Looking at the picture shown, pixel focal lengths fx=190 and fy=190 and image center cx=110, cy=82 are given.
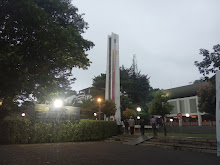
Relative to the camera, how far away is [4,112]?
1593 cm

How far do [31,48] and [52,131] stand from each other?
23.8 feet

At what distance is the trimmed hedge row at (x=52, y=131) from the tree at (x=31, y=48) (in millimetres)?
2507

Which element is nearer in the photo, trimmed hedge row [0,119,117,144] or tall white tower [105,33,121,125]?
trimmed hedge row [0,119,117,144]

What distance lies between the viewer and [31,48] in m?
11.4

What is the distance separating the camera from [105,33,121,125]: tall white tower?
3406 cm

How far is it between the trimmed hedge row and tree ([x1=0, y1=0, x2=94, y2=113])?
251 cm

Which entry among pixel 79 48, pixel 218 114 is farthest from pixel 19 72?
pixel 218 114

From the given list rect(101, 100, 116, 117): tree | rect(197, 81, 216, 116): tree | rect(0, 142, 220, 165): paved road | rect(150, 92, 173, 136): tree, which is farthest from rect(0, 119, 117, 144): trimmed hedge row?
rect(197, 81, 216, 116): tree

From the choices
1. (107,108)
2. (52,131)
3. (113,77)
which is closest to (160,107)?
(107,108)

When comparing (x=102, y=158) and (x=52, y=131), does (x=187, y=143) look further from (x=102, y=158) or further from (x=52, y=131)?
(x=52, y=131)

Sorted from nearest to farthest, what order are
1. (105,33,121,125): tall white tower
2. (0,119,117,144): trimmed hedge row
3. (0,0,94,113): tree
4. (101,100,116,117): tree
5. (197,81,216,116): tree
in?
1. (0,0,94,113): tree
2. (0,119,117,144): trimmed hedge row
3. (101,100,116,117): tree
4. (197,81,216,116): tree
5. (105,33,121,125): tall white tower

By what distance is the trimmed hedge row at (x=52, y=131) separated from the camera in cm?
1365

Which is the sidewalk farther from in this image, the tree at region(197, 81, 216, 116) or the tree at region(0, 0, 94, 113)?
the tree at region(197, 81, 216, 116)

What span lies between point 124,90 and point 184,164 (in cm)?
3768
